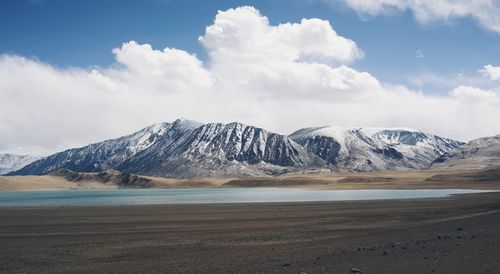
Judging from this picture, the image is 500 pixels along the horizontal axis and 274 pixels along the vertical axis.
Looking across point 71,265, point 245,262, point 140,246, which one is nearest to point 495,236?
point 245,262

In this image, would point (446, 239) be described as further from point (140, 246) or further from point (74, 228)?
point (74, 228)

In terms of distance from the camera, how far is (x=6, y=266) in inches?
1065

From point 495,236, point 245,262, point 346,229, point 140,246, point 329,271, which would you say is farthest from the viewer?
point 346,229

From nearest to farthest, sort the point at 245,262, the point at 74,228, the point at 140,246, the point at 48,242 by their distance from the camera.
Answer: the point at 245,262
the point at 140,246
the point at 48,242
the point at 74,228

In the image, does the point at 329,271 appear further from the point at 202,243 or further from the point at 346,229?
the point at 346,229

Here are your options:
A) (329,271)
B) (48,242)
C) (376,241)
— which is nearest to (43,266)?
(48,242)

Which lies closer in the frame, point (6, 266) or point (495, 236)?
point (6, 266)

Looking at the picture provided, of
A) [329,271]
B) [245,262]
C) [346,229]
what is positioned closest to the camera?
[329,271]

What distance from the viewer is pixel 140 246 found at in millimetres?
33438

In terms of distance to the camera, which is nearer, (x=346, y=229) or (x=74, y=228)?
(x=346, y=229)

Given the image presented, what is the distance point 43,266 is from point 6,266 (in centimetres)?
229

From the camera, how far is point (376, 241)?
3122 cm

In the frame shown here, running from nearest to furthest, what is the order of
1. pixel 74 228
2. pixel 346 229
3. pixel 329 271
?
1. pixel 329 271
2. pixel 346 229
3. pixel 74 228

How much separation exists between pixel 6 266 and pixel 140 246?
919 centimetres
